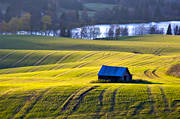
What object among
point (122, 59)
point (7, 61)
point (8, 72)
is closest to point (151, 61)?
point (122, 59)

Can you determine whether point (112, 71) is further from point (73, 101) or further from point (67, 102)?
point (67, 102)

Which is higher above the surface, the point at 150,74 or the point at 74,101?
the point at 150,74

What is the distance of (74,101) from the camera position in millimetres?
31719

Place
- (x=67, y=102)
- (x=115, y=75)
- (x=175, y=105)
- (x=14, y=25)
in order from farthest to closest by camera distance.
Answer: (x=14, y=25), (x=115, y=75), (x=67, y=102), (x=175, y=105)

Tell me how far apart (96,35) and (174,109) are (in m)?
114

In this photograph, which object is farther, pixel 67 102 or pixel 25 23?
pixel 25 23

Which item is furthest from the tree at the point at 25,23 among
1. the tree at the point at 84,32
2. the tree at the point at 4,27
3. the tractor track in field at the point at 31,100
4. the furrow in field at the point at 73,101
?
the furrow in field at the point at 73,101

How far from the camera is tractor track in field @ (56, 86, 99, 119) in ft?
99.2

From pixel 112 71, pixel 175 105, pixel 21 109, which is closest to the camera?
pixel 175 105

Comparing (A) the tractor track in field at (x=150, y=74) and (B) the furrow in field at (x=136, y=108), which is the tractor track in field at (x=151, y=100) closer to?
(B) the furrow in field at (x=136, y=108)

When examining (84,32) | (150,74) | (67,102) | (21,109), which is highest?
(84,32)

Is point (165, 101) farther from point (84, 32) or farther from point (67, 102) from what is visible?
point (84, 32)

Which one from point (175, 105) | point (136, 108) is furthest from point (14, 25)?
point (175, 105)

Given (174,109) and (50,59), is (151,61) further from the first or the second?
(174,109)
